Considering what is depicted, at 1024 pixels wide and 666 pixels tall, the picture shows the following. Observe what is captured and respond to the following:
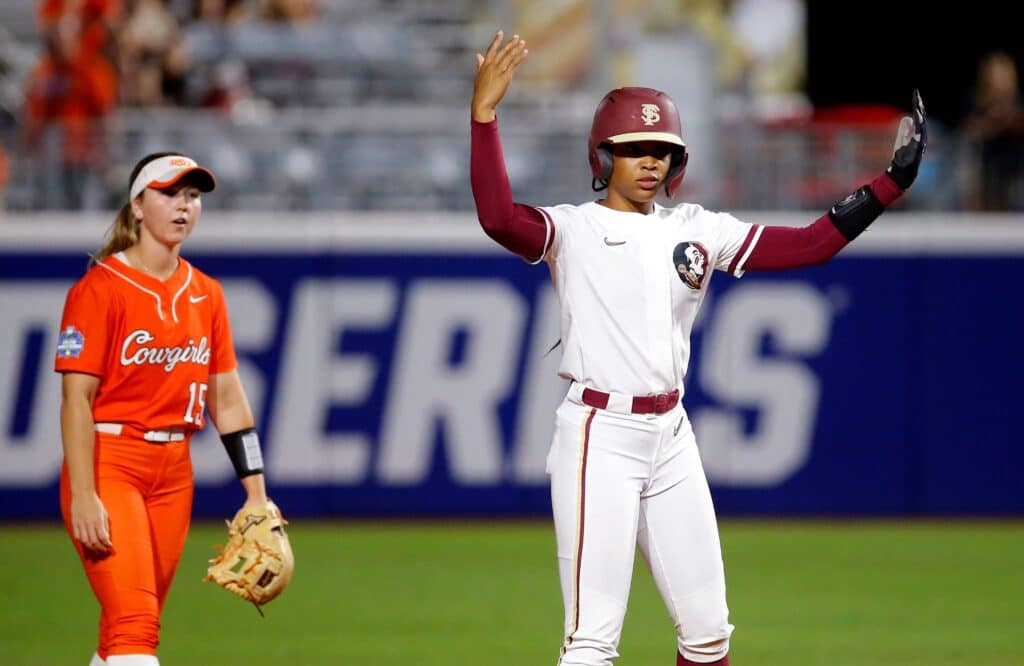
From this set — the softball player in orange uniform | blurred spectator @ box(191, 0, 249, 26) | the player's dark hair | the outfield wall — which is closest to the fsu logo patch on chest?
the softball player in orange uniform

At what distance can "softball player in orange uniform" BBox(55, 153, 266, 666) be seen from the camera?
5176mm

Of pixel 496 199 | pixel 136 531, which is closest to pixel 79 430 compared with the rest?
pixel 136 531

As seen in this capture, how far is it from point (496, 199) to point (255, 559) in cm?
161

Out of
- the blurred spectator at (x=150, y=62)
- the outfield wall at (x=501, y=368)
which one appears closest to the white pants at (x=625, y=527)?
the outfield wall at (x=501, y=368)

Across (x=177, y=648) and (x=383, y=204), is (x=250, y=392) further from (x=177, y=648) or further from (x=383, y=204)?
(x=177, y=648)

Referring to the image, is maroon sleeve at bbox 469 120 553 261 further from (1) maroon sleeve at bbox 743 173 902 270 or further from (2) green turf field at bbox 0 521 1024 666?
(2) green turf field at bbox 0 521 1024 666

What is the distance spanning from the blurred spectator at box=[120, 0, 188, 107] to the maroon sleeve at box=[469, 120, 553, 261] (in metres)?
8.40

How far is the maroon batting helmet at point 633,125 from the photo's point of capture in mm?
5156

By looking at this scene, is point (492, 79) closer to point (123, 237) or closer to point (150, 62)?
point (123, 237)

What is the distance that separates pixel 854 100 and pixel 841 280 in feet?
25.2

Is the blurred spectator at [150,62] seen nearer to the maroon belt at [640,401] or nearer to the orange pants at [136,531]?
the orange pants at [136,531]

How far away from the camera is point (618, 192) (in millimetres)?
5270

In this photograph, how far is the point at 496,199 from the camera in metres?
4.98

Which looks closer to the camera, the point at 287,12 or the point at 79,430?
the point at 79,430
